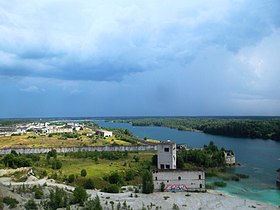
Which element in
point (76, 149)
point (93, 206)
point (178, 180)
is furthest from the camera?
point (76, 149)

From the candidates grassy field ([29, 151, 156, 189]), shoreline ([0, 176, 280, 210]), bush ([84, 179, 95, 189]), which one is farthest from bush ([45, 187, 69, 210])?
grassy field ([29, 151, 156, 189])

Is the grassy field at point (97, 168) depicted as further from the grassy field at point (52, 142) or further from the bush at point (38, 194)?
the grassy field at point (52, 142)

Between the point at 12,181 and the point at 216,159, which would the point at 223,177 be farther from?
the point at 12,181

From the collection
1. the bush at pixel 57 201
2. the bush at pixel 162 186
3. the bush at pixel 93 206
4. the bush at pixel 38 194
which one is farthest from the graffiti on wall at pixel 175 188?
the bush at pixel 38 194

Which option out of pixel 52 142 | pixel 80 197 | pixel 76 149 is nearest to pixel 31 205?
pixel 80 197

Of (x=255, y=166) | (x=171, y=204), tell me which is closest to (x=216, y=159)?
(x=255, y=166)

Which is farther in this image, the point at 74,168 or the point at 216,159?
the point at 216,159

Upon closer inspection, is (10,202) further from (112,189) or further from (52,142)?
(52,142)

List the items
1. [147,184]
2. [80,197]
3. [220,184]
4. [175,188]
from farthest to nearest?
[220,184], [175,188], [147,184], [80,197]
